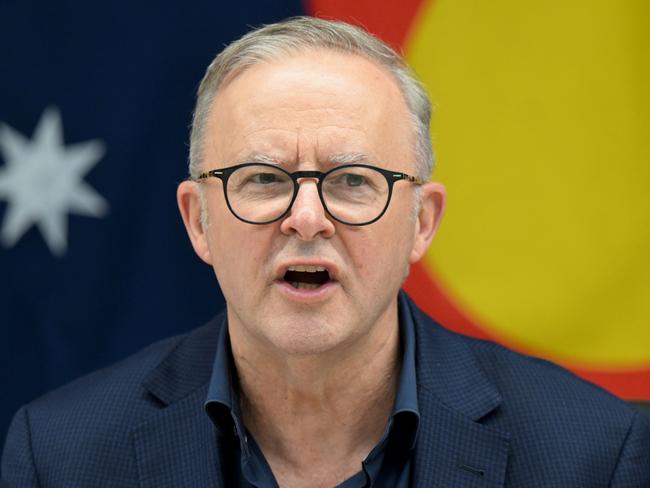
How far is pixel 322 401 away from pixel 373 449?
0.53 ft

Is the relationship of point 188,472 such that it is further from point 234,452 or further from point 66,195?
point 66,195

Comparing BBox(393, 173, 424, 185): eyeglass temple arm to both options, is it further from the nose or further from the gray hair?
the nose

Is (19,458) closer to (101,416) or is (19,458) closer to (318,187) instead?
(101,416)

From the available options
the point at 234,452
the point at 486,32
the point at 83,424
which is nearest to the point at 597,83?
the point at 486,32

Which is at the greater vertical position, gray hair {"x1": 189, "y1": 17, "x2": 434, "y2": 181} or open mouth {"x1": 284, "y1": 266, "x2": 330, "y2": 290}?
gray hair {"x1": 189, "y1": 17, "x2": 434, "y2": 181}

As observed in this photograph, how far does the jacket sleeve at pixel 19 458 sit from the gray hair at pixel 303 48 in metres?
0.71

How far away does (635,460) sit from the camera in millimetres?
2160

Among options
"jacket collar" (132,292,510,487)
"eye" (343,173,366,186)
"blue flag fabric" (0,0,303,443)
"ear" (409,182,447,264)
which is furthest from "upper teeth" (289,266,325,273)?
"blue flag fabric" (0,0,303,443)

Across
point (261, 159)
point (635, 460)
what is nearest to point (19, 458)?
point (261, 159)

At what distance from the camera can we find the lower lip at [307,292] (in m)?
1.95

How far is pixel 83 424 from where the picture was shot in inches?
89.9

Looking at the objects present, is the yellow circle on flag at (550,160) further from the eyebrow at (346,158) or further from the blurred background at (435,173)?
the eyebrow at (346,158)

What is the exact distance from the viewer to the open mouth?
6.52ft

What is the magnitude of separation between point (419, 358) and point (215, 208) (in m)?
0.57
